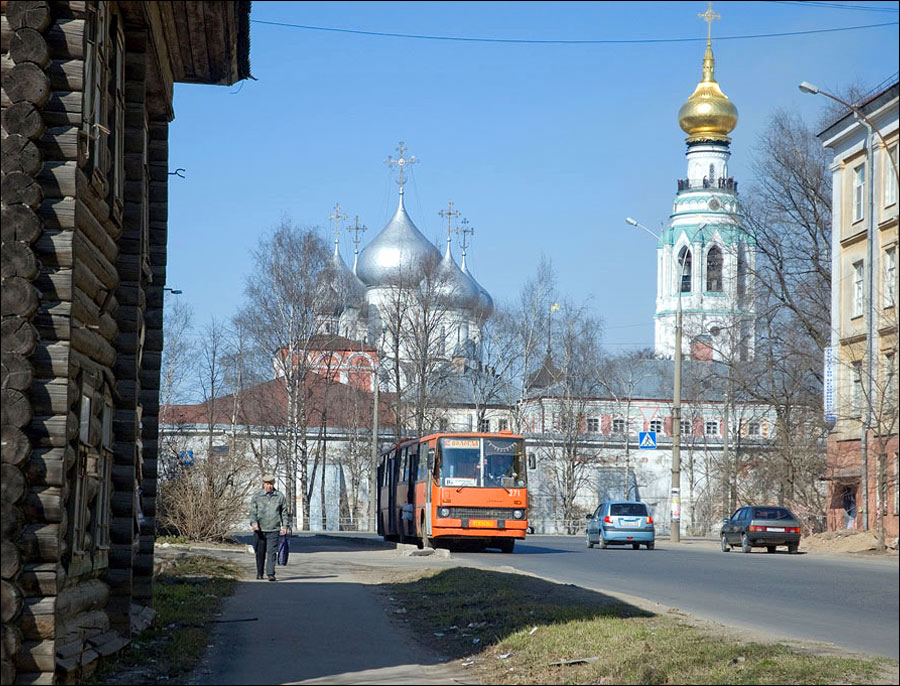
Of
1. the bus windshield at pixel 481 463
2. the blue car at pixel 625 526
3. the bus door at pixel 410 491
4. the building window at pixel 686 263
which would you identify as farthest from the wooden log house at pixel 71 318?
the building window at pixel 686 263

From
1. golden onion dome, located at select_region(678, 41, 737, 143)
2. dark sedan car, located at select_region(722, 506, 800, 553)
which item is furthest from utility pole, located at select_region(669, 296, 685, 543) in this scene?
golden onion dome, located at select_region(678, 41, 737, 143)

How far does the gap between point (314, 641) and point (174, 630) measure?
165 centimetres

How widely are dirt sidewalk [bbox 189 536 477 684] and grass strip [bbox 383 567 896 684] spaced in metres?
0.37

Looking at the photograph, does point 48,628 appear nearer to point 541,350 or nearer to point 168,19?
point 168,19

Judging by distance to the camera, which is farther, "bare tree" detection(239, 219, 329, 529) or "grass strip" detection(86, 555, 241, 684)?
"bare tree" detection(239, 219, 329, 529)

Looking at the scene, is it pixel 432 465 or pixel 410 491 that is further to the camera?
pixel 410 491

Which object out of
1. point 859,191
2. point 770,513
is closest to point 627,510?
point 770,513

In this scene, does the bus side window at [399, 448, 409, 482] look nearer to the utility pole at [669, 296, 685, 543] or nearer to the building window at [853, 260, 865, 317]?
the utility pole at [669, 296, 685, 543]

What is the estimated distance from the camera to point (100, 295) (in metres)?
10.4

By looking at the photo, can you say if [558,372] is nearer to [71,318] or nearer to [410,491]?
[410,491]

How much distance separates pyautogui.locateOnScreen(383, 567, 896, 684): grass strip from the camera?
9.41 meters

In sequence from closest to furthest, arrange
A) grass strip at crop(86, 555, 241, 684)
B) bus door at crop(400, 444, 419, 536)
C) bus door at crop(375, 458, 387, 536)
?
grass strip at crop(86, 555, 241, 684), bus door at crop(400, 444, 419, 536), bus door at crop(375, 458, 387, 536)

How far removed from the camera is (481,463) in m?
32.9

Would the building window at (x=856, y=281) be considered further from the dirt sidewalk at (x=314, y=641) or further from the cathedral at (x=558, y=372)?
the dirt sidewalk at (x=314, y=641)
